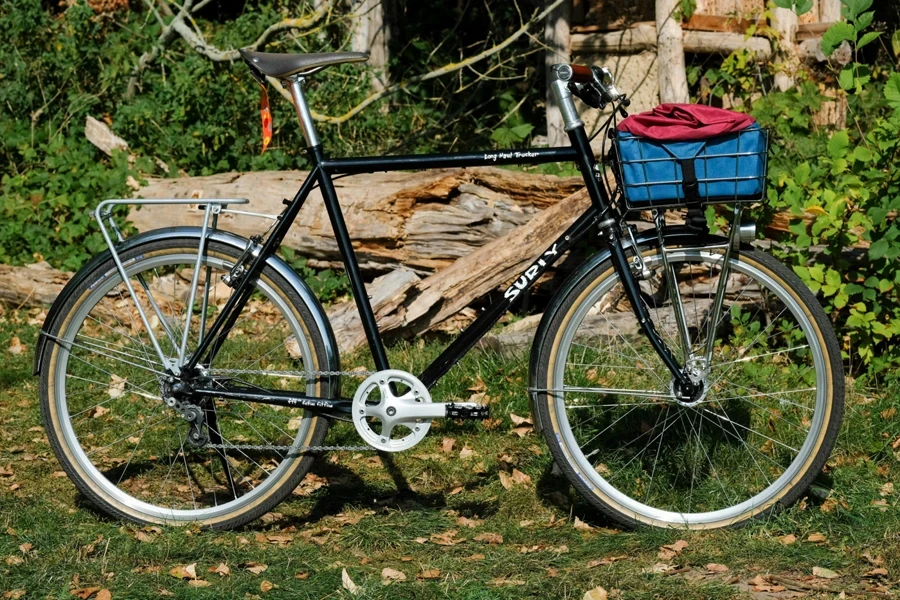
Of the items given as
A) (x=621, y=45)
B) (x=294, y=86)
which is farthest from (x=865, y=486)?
(x=621, y=45)

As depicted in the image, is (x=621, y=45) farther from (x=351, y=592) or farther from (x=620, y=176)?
(x=351, y=592)

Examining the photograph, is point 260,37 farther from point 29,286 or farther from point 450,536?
point 450,536

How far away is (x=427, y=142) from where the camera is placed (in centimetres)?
882

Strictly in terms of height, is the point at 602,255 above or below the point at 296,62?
below

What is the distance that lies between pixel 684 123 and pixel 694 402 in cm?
93

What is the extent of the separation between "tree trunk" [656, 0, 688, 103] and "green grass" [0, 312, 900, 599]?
135 inches

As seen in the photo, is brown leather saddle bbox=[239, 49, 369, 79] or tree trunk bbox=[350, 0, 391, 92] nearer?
brown leather saddle bbox=[239, 49, 369, 79]

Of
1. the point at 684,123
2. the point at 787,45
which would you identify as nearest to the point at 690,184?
the point at 684,123

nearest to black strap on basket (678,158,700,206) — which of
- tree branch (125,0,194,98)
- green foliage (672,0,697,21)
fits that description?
green foliage (672,0,697,21)

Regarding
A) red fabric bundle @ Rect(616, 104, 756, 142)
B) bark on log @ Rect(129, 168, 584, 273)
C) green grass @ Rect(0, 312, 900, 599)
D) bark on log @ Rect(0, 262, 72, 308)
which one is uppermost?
red fabric bundle @ Rect(616, 104, 756, 142)

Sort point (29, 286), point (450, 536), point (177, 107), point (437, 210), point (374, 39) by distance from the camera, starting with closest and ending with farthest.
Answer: point (450, 536), point (437, 210), point (29, 286), point (177, 107), point (374, 39)

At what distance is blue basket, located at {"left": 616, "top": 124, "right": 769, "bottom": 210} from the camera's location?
338 cm

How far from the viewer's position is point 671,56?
7738mm

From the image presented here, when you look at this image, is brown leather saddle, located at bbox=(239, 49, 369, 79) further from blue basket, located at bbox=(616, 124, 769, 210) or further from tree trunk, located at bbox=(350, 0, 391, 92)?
tree trunk, located at bbox=(350, 0, 391, 92)
